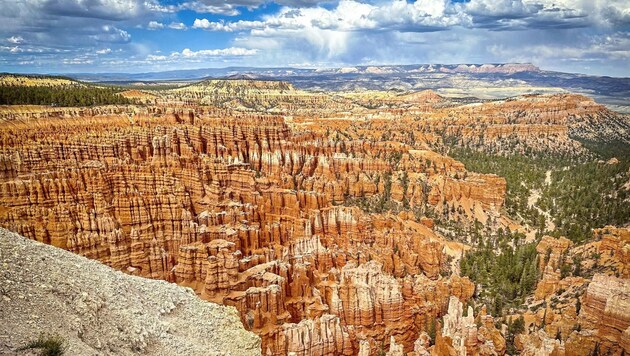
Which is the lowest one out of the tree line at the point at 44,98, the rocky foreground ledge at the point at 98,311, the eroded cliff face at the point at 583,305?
the eroded cliff face at the point at 583,305

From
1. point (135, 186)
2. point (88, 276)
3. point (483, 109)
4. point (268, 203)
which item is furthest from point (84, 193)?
point (483, 109)

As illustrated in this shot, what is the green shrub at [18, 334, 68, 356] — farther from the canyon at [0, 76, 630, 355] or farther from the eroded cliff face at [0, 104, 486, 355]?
the eroded cliff face at [0, 104, 486, 355]

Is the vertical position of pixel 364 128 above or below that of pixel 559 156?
above

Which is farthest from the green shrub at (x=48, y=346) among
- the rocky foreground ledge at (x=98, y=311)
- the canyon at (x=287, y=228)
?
the canyon at (x=287, y=228)

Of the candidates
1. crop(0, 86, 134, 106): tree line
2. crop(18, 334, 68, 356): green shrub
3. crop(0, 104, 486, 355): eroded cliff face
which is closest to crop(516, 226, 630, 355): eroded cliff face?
crop(0, 104, 486, 355): eroded cliff face

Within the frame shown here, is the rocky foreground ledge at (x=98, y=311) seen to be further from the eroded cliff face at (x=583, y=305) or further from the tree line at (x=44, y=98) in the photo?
the tree line at (x=44, y=98)

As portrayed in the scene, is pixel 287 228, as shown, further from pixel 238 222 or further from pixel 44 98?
pixel 44 98

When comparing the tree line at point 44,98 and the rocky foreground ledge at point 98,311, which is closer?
the rocky foreground ledge at point 98,311

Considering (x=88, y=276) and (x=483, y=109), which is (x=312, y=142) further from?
(x=483, y=109)
